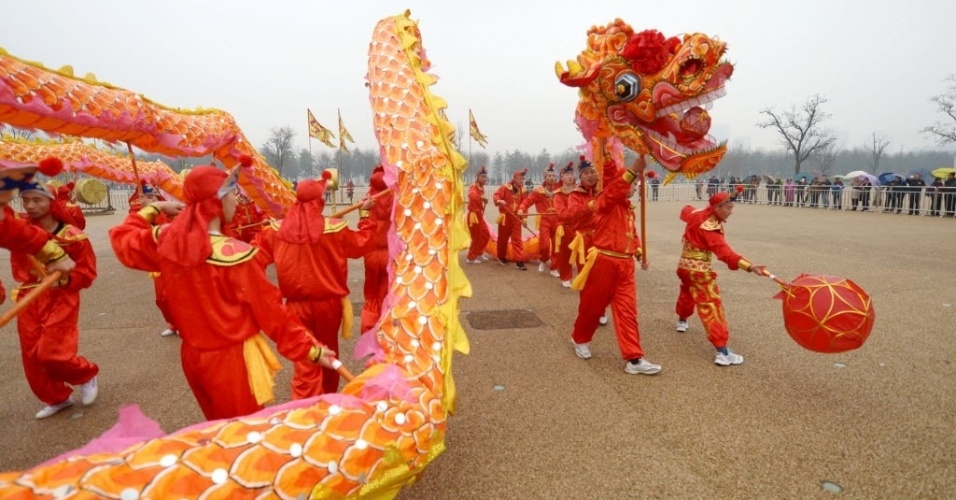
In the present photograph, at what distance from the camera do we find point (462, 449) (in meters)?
2.99

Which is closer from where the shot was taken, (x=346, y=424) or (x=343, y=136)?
(x=346, y=424)

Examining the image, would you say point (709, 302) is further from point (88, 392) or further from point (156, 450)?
point (88, 392)

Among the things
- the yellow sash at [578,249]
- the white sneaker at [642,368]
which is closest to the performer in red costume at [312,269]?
the white sneaker at [642,368]

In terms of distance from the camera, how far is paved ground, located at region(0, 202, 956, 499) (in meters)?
2.69

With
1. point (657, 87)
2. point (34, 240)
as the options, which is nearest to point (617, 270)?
point (657, 87)

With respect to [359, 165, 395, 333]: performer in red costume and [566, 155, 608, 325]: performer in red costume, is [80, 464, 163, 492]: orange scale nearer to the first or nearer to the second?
[359, 165, 395, 333]: performer in red costume

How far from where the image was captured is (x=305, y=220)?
314 centimetres

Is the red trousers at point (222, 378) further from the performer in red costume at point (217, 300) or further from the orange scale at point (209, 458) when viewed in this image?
the orange scale at point (209, 458)

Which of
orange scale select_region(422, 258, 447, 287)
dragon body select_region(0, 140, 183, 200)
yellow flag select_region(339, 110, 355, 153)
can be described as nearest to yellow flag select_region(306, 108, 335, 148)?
yellow flag select_region(339, 110, 355, 153)

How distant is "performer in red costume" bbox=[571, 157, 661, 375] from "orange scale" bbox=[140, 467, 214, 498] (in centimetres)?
337

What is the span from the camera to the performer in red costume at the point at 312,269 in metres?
3.12

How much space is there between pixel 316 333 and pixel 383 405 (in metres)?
1.62

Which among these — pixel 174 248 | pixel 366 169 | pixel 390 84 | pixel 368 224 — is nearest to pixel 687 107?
pixel 390 84

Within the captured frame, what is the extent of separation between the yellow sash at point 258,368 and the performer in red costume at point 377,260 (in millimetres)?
2167
